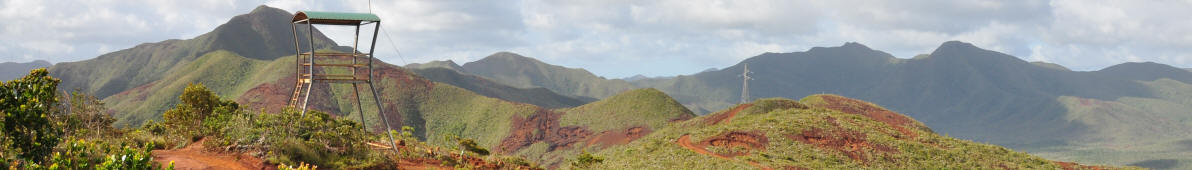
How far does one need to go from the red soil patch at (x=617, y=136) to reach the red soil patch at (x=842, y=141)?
114ft

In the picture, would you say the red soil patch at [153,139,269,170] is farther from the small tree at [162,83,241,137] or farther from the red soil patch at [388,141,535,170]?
the red soil patch at [388,141,535,170]

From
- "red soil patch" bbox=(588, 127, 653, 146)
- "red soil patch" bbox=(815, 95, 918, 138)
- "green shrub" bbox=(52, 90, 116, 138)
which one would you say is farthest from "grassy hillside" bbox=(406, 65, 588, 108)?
"green shrub" bbox=(52, 90, 116, 138)

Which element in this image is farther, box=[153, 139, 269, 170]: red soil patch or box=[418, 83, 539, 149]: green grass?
box=[418, 83, 539, 149]: green grass

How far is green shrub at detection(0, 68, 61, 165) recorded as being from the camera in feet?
29.2

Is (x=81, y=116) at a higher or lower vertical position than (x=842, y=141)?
higher

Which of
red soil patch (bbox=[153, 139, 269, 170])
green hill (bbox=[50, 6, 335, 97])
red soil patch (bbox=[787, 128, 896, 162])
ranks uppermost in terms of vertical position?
green hill (bbox=[50, 6, 335, 97])

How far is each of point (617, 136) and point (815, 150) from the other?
41.2 metres

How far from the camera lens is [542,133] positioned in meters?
78.1

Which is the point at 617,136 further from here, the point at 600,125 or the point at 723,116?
the point at 723,116

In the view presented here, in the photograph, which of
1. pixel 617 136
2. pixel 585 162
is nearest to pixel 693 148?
pixel 585 162

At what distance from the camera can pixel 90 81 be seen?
145 metres

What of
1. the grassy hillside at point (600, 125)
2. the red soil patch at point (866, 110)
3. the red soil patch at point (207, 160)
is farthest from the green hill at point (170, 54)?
the red soil patch at point (207, 160)

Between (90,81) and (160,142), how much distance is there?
537 ft

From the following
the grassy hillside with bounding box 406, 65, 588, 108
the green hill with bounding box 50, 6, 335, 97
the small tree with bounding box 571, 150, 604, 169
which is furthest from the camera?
the grassy hillside with bounding box 406, 65, 588, 108
